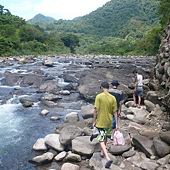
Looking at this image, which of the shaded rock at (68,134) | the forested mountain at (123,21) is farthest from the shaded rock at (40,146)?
the forested mountain at (123,21)

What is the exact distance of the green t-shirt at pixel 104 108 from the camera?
20.0 feet

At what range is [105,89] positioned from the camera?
619cm

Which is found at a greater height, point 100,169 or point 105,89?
point 105,89

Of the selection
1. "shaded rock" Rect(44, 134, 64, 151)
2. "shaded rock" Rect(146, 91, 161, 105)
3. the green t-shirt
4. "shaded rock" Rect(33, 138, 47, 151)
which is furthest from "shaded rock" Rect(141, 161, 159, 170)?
"shaded rock" Rect(146, 91, 161, 105)

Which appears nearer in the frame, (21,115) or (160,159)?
(160,159)

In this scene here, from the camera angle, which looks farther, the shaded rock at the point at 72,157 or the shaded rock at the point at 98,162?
the shaded rock at the point at 72,157

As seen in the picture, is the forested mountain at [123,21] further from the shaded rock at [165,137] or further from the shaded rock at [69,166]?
the shaded rock at [69,166]

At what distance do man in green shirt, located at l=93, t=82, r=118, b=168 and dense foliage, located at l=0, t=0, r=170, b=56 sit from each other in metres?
21.2

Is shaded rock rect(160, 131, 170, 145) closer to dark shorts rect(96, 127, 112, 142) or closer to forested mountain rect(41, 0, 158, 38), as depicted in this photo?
dark shorts rect(96, 127, 112, 142)

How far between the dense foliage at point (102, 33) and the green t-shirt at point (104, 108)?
21277mm

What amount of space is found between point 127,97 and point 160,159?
708cm

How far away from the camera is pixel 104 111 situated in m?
6.13

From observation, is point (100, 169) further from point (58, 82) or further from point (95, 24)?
point (95, 24)

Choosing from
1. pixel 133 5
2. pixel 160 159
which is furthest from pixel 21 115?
pixel 133 5
